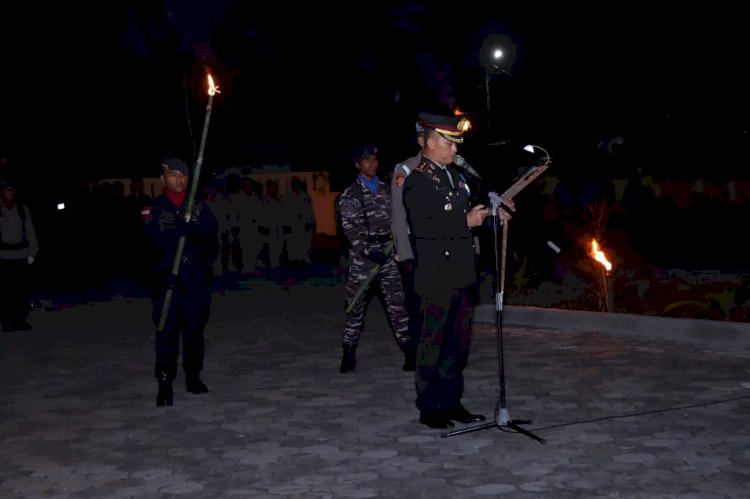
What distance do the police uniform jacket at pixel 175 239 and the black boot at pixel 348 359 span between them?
5.43ft

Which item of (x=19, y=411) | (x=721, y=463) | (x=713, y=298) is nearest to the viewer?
(x=721, y=463)

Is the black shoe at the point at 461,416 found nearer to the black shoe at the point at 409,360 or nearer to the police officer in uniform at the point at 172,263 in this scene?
the black shoe at the point at 409,360

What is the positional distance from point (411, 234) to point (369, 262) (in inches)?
90.9

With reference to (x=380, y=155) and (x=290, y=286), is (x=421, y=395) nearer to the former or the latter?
(x=380, y=155)

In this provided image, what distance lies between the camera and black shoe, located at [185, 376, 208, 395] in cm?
1034

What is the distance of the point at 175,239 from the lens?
9.93 metres

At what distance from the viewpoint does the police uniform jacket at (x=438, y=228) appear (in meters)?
8.44

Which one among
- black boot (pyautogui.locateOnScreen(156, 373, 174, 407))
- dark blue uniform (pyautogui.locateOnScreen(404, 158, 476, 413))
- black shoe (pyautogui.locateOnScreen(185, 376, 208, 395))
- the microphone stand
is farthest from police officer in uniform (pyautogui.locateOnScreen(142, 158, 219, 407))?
the microphone stand

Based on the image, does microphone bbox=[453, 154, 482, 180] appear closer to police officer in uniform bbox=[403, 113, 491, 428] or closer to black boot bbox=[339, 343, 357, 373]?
police officer in uniform bbox=[403, 113, 491, 428]

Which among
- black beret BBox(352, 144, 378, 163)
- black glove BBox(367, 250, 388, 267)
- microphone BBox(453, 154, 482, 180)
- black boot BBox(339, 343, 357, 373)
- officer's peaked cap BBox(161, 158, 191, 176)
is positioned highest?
black beret BBox(352, 144, 378, 163)

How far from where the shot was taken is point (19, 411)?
988 cm

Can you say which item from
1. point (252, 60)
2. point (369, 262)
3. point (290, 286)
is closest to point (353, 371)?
point (369, 262)

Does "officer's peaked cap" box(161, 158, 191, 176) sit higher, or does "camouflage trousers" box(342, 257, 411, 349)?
"officer's peaked cap" box(161, 158, 191, 176)

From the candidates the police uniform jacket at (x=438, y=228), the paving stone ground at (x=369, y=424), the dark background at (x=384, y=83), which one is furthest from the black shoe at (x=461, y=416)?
the dark background at (x=384, y=83)
